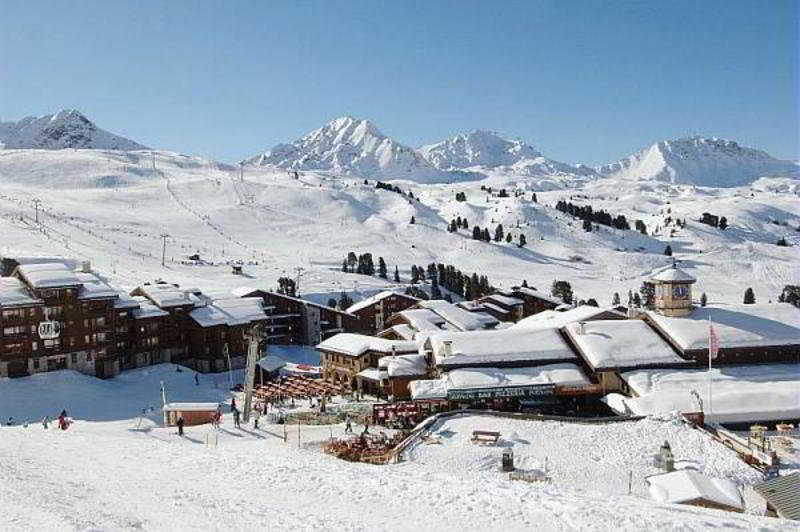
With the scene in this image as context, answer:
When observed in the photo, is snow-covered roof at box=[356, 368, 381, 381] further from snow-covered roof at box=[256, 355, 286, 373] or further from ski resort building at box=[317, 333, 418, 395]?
snow-covered roof at box=[256, 355, 286, 373]

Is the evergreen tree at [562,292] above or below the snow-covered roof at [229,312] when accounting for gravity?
below

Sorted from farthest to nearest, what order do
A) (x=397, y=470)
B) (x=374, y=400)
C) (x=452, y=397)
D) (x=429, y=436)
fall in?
(x=374, y=400), (x=452, y=397), (x=429, y=436), (x=397, y=470)

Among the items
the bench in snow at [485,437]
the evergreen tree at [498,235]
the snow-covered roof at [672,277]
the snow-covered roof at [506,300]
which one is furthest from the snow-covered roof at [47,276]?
the evergreen tree at [498,235]

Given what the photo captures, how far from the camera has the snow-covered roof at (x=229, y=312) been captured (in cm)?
7331

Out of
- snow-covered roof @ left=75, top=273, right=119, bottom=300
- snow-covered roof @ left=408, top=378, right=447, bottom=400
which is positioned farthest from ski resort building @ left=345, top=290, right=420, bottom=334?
snow-covered roof @ left=408, top=378, right=447, bottom=400

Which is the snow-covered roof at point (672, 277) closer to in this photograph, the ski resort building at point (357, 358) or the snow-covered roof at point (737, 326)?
the snow-covered roof at point (737, 326)

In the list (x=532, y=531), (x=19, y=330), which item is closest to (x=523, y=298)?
(x=19, y=330)

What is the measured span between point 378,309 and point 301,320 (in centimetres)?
971

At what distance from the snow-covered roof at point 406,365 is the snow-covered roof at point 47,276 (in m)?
30.9

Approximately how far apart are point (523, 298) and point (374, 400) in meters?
50.4

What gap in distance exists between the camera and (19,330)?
60.8 metres

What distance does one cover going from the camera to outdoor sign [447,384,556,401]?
46031 millimetres

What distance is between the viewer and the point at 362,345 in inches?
2403

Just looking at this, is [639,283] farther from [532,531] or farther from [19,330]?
[532,531]
